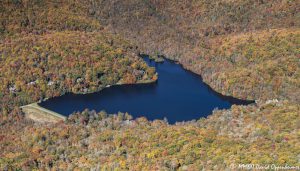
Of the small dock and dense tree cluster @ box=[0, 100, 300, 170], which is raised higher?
dense tree cluster @ box=[0, 100, 300, 170]

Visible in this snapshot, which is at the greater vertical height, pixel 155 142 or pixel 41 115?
pixel 155 142

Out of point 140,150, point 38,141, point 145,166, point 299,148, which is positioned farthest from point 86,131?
point 299,148

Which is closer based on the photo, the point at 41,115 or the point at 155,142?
the point at 155,142

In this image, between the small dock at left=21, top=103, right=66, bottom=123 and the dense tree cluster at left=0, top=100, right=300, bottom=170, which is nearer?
the dense tree cluster at left=0, top=100, right=300, bottom=170

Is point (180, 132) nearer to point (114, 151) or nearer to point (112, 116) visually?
point (114, 151)

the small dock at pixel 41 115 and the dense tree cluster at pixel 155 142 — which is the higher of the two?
the dense tree cluster at pixel 155 142
